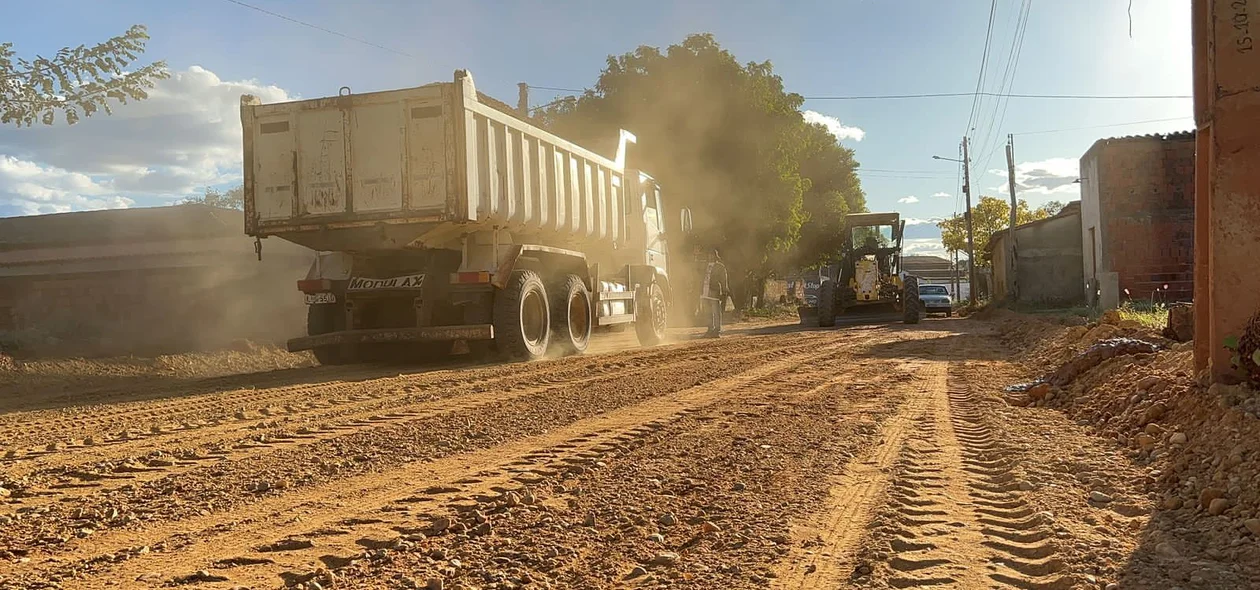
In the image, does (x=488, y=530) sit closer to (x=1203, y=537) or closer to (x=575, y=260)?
(x=1203, y=537)

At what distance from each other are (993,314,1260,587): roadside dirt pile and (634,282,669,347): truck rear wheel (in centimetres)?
855

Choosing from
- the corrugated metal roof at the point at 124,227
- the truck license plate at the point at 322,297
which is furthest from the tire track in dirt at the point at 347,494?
the corrugated metal roof at the point at 124,227

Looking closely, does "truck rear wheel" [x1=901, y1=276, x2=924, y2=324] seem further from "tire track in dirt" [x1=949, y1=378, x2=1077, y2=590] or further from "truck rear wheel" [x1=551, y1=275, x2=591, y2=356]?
"tire track in dirt" [x1=949, y1=378, x2=1077, y2=590]

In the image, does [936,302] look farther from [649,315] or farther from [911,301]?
[649,315]

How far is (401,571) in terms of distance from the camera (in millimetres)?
2801

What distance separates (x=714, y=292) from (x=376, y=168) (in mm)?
10498

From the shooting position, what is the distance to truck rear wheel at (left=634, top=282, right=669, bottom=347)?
15406 millimetres

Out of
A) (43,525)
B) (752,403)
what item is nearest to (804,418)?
(752,403)

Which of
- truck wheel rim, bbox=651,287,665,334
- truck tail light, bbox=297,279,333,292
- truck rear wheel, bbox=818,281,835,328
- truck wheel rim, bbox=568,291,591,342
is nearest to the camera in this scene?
truck tail light, bbox=297,279,333,292

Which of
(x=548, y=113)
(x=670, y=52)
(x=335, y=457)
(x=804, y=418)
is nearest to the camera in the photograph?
(x=335, y=457)

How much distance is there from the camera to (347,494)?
12.5ft

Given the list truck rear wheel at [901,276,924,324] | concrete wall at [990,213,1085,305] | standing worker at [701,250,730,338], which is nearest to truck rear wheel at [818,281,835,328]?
truck rear wheel at [901,276,924,324]

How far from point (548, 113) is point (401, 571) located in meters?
31.6

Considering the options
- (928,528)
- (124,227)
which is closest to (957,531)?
(928,528)
